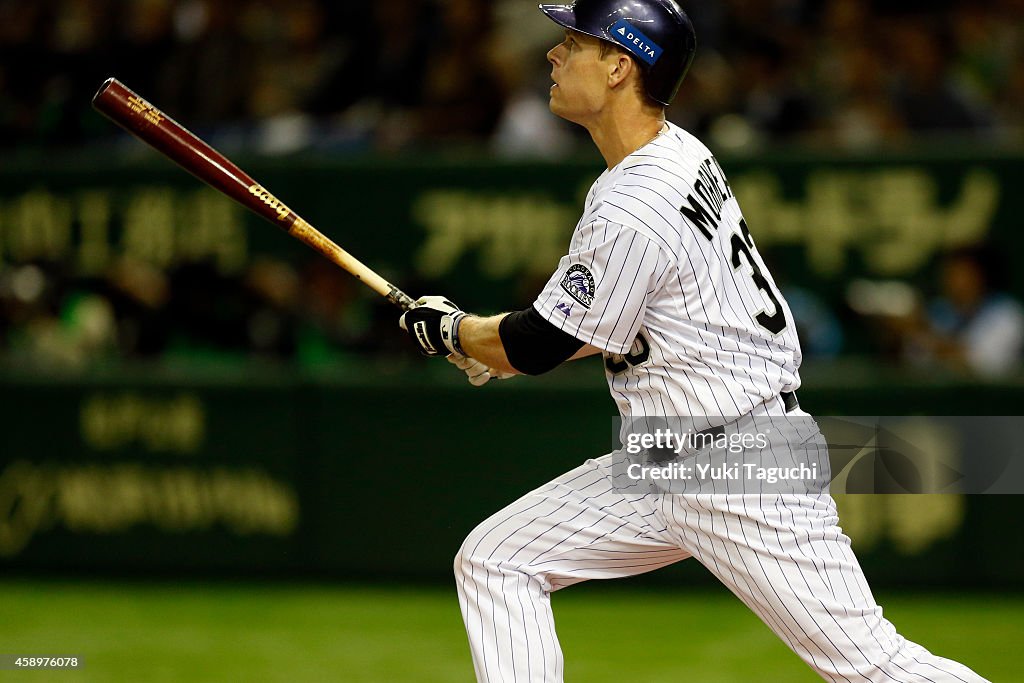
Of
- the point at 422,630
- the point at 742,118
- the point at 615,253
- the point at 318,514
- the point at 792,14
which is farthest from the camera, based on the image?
the point at 792,14

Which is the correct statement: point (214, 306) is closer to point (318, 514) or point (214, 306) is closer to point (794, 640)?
point (318, 514)

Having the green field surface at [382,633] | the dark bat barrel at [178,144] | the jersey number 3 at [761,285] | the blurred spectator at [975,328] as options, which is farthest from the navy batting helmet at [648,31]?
the blurred spectator at [975,328]

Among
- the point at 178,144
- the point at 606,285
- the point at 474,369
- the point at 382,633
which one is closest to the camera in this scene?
the point at 606,285

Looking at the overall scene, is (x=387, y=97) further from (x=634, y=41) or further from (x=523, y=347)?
(x=523, y=347)

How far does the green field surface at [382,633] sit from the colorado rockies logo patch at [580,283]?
90.4 inches

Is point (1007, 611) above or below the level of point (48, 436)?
below

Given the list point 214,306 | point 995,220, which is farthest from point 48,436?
point 995,220

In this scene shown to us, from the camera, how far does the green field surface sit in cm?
537

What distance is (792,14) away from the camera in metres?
9.03

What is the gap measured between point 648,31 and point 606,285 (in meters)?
0.68

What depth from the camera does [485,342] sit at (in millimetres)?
3492

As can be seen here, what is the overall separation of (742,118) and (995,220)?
1500 millimetres

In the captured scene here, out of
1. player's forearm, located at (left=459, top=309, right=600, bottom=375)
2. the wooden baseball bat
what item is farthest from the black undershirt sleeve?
the wooden baseball bat

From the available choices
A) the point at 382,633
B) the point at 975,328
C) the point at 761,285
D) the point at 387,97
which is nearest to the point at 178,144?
the point at 761,285
